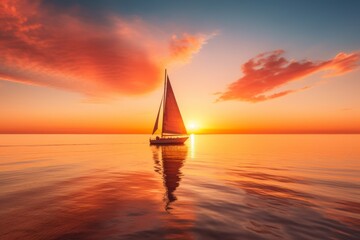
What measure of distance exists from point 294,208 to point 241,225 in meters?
3.98

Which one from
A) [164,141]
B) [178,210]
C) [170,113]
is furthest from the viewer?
[164,141]

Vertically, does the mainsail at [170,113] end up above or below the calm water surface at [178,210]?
above

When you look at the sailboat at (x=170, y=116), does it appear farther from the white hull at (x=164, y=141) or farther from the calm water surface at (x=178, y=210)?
the calm water surface at (x=178, y=210)

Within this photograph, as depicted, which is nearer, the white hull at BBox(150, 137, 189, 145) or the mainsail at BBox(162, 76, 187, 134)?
the mainsail at BBox(162, 76, 187, 134)

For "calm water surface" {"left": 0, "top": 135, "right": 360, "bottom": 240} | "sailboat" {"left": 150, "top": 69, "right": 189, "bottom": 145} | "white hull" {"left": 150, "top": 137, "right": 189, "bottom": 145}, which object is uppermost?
"sailboat" {"left": 150, "top": 69, "right": 189, "bottom": 145}

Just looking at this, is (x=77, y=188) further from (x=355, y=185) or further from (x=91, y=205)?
(x=355, y=185)

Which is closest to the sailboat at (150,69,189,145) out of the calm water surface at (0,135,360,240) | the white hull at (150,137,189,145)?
the white hull at (150,137,189,145)

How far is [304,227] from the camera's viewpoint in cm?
826

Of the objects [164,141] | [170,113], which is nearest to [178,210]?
[170,113]

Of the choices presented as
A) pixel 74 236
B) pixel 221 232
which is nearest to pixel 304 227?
pixel 221 232

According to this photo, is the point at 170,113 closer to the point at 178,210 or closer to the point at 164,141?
the point at 164,141

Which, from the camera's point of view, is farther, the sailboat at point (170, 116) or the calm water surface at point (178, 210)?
the sailboat at point (170, 116)

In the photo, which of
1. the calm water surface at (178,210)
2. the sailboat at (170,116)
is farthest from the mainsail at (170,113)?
the calm water surface at (178,210)

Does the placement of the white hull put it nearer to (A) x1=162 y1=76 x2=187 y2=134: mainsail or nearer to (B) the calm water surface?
(A) x1=162 y1=76 x2=187 y2=134: mainsail
